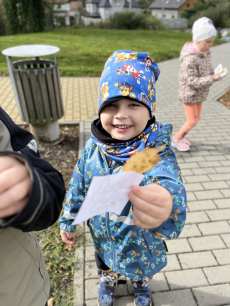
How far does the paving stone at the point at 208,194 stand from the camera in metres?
3.24

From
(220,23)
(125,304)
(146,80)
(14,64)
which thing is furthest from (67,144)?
(220,23)

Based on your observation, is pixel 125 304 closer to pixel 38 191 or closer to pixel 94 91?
pixel 38 191

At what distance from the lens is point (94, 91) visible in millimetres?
7383

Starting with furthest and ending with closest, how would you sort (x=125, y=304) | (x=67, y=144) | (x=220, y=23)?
(x=220, y=23) → (x=67, y=144) → (x=125, y=304)

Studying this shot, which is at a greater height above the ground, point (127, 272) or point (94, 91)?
point (127, 272)

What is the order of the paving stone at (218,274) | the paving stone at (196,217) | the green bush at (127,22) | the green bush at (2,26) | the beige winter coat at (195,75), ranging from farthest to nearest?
the green bush at (127,22)
the green bush at (2,26)
the beige winter coat at (195,75)
the paving stone at (196,217)
the paving stone at (218,274)

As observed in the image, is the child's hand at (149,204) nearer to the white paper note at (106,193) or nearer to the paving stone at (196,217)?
the white paper note at (106,193)

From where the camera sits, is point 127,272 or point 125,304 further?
point 125,304

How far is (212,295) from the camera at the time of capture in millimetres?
2129

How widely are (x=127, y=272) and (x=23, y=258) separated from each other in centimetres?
79

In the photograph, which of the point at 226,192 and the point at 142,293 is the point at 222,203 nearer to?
the point at 226,192

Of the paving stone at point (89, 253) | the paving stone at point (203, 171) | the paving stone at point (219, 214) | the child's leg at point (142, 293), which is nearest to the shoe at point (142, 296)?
the child's leg at point (142, 293)

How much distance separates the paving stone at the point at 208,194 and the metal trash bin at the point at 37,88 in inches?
107

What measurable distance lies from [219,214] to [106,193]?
8.68ft
